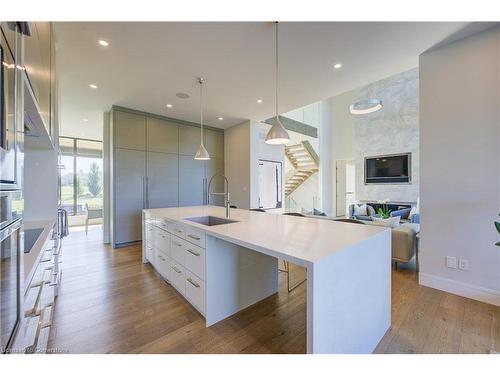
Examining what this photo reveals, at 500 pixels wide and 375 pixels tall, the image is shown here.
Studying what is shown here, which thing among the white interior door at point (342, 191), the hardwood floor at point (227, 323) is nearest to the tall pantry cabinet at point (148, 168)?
the hardwood floor at point (227, 323)

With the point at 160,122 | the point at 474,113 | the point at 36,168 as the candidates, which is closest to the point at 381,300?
the point at 474,113

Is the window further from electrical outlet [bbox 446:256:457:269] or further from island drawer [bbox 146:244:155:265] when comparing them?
electrical outlet [bbox 446:256:457:269]

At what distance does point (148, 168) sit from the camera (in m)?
4.54

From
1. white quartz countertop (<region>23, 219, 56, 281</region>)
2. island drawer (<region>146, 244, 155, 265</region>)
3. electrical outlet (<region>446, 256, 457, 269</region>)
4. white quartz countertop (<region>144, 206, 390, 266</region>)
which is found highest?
white quartz countertop (<region>144, 206, 390, 266</region>)

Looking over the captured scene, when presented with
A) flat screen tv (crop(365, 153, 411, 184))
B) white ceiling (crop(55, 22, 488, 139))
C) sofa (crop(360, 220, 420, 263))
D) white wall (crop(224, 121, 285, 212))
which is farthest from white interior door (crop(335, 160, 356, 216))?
sofa (crop(360, 220, 420, 263))

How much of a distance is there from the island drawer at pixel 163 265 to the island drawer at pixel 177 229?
1.28 ft

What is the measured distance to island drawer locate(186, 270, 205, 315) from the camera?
6.02ft

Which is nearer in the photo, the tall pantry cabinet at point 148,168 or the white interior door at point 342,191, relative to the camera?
the tall pantry cabinet at point 148,168

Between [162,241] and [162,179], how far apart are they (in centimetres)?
246

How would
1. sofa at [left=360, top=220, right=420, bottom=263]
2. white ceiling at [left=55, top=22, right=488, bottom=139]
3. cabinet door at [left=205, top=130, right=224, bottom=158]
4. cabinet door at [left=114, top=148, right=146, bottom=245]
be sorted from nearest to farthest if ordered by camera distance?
white ceiling at [left=55, top=22, right=488, bottom=139]
sofa at [left=360, top=220, right=420, bottom=263]
cabinet door at [left=114, top=148, right=146, bottom=245]
cabinet door at [left=205, top=130, right=224, bottom=158]

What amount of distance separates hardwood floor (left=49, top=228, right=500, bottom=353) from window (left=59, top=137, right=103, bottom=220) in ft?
16.5

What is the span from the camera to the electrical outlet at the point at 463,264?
A: 223 cm

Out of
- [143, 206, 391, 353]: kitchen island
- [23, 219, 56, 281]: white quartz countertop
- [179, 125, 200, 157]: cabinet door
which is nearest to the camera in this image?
[23, 219, 56, 281]: white quartz countertop

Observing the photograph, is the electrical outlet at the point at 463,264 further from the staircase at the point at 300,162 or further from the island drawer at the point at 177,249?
the staircase at the point at 300,162
